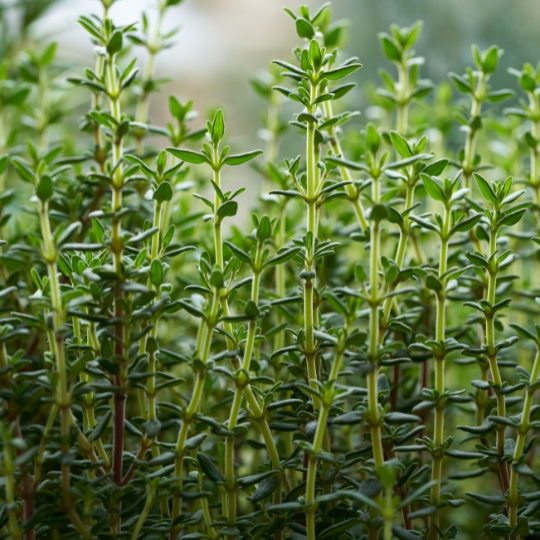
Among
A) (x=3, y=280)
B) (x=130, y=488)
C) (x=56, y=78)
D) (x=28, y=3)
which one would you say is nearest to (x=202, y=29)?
(x=28, y=3)

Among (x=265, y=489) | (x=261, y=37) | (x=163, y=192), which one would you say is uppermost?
(x=261, y=37)

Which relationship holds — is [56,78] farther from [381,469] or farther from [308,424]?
[381,469]

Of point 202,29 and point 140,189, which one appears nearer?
point 140,189

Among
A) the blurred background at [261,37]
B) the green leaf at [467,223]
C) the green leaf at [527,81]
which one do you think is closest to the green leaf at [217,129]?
the green leaf at [467,223]

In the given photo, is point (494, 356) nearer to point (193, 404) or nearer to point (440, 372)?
point (440, 372)

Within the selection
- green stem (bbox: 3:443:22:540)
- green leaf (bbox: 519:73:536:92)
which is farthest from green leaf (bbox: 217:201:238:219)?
green leaf (bbox: 519:73:536:92)

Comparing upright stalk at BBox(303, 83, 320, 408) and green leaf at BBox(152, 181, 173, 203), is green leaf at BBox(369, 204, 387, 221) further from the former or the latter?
green leaf at BBox(152, 181, 173, 203)

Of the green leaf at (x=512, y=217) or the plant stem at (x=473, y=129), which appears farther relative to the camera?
the plant stem at (x=473, y=129)

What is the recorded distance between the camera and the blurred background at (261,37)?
2.15 m

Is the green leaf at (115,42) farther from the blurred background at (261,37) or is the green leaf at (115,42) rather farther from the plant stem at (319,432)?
the blurred background at (261,37)

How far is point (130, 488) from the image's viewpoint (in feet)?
2.32

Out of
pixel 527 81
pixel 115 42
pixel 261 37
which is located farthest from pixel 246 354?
pixel 261 37

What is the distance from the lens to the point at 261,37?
2.64m

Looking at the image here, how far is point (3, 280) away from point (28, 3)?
3.87 feet
